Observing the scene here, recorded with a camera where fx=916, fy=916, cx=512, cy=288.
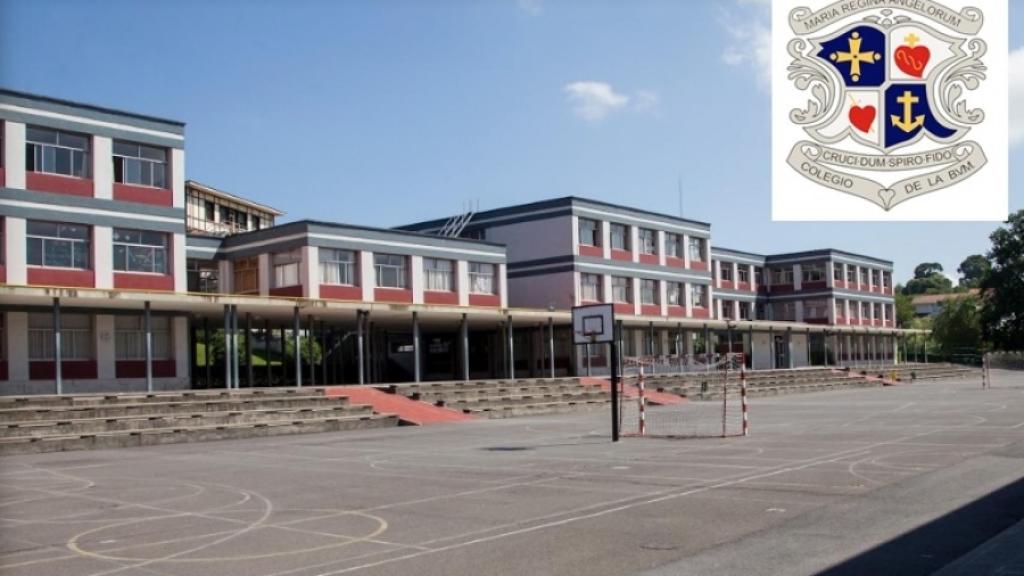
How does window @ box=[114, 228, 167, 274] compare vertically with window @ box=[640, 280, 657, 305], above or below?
above

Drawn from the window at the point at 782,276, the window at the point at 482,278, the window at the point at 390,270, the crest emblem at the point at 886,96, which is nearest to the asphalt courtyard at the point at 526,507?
the crest emblem at the point at 886,96

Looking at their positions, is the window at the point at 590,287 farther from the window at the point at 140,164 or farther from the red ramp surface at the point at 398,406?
the window at the point at 140,164

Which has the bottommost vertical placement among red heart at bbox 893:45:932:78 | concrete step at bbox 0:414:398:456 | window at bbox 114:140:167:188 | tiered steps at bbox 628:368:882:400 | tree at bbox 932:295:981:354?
tiered steps at bbox 628:368:882:400

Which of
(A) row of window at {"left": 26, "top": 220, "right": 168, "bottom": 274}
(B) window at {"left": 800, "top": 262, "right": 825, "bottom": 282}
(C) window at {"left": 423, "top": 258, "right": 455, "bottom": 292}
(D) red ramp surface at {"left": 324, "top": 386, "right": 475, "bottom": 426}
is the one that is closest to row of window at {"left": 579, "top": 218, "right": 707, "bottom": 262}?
(C) window at {"left": 423, "top": 258, "right": 455, "bottom": 292}

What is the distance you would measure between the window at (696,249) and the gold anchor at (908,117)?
48.8 metres

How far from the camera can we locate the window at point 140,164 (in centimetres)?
3412

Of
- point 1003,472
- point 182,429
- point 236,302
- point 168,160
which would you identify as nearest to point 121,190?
point 168,160

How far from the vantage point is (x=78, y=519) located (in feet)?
39.3

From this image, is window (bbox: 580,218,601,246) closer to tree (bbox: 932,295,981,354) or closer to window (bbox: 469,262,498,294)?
window (bbox: 469,262,498,294)

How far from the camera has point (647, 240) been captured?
6025 cm

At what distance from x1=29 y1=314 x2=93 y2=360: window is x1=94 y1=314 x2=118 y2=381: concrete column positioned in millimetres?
264

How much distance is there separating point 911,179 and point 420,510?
9843 millimetres

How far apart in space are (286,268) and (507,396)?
12.5 meters

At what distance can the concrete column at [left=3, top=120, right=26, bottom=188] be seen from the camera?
30.8 meters
